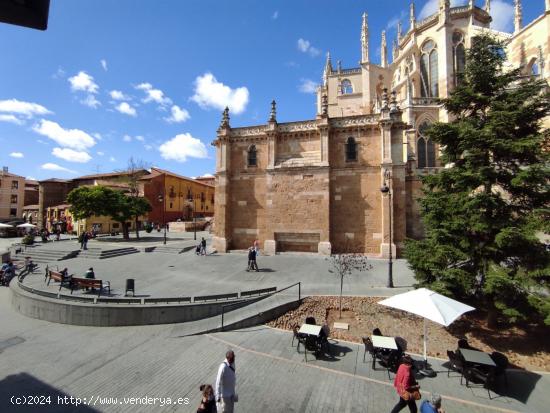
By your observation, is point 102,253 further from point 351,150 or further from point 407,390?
point 407,390

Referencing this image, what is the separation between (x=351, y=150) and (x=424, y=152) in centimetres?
1451

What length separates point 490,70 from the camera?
9.07 m

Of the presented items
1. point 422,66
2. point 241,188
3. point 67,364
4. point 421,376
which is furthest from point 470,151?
point 422,66

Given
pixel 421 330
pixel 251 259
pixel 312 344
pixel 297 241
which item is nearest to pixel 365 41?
pixel 297 241

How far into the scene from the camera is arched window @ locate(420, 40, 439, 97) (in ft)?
113

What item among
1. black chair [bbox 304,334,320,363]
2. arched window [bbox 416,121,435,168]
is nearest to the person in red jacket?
black chair [bbox 304,334,320,363]

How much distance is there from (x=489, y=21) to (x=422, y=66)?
394 inches

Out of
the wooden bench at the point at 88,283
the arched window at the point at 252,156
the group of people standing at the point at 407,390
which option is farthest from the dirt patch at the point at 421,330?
the arched window at the point at 252,156

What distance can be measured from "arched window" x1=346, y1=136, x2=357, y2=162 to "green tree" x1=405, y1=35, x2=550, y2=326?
37.8ft

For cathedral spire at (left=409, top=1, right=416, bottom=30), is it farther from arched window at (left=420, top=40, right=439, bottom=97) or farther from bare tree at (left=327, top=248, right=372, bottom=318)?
bare tree at (left=327, top=248, right=372, bottom=318)

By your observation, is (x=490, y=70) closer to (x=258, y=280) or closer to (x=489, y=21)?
(x=258, y=280)

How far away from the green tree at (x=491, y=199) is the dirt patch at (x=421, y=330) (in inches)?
27.8

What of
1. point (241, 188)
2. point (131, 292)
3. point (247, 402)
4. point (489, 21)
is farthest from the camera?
point (489, 21)

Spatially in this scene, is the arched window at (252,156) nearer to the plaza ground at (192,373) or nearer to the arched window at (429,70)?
the plaza ground at (192,373)
